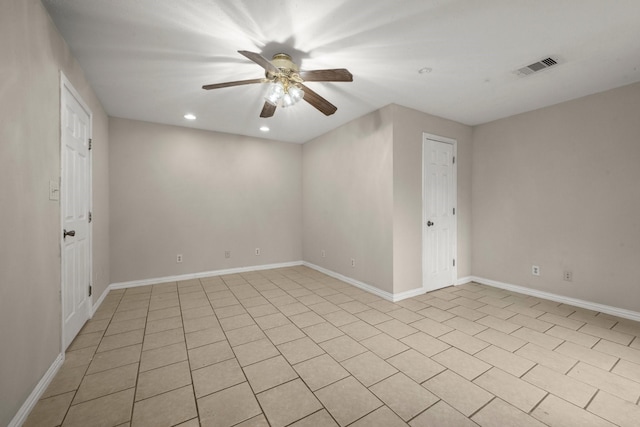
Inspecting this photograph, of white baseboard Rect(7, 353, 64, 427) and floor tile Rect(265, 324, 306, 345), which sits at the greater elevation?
white baseboard Rect(7, 353, 64, 427)

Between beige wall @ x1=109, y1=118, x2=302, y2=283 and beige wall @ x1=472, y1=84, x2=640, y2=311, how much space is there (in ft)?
11.4

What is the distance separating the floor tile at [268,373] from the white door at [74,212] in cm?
158

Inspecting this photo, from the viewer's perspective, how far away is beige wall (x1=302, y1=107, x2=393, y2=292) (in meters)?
3.41

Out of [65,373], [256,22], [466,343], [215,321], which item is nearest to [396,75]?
[256,22]

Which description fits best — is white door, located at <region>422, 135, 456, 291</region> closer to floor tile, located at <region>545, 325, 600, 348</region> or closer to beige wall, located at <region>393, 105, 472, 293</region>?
beige wall, located at <region>393, 105, 472, 293</region>

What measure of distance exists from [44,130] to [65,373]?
1.76m

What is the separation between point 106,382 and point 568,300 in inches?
191

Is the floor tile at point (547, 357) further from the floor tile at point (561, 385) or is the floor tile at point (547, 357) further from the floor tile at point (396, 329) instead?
the floor tile at point (396, 329)

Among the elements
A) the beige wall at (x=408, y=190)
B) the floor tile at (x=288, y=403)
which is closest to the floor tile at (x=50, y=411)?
→ the floor tile at (x=288, y=403)

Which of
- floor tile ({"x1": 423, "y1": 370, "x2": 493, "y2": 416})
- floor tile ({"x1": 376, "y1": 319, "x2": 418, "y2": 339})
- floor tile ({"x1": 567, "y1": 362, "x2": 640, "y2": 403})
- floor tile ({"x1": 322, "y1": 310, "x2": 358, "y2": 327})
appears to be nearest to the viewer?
floor tile ({"x1": 423, "y1": 370, "x2": 493, "y2": 416})

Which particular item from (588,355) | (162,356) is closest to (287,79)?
(162,356)

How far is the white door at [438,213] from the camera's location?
3.63 meters

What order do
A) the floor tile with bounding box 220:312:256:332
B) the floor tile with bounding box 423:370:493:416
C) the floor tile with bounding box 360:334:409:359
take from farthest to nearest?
the floor tile with bounding box 220:312:256:332 < the floor tile with bounding box 360:334:409:359 < the floor tile with bounding box 423:370:493:416

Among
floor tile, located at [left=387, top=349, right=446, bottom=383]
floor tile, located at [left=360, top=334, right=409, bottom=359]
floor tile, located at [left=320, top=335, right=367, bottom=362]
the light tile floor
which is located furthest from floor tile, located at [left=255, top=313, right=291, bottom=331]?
floor tile, located at [left=387, top=349, right=446, bottom=383]
